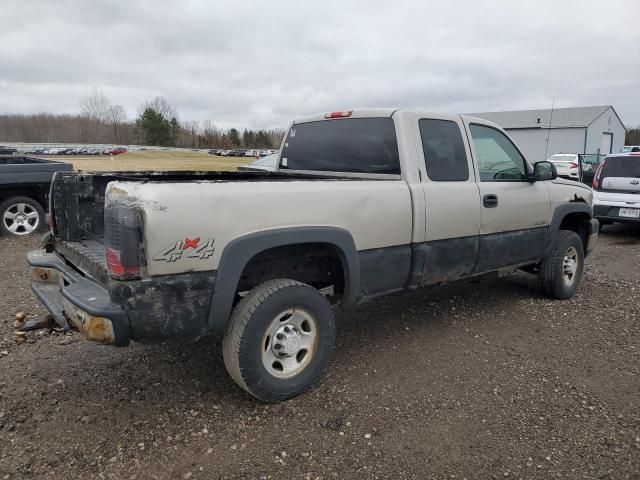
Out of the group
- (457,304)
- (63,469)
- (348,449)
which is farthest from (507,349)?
(63,469)

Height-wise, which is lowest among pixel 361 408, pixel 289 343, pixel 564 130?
pixel 361 408

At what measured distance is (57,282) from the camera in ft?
12.1

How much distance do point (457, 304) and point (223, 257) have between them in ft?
10.8

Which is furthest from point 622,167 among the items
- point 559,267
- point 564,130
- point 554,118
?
point 554,118

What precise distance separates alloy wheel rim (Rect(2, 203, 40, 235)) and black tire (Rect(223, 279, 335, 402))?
667 cm

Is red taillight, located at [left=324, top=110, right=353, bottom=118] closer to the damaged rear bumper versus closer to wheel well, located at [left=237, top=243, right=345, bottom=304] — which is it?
wheel well, located at [left=237, top=243, right=345, bottom=304]

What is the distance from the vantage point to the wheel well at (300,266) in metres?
3.38

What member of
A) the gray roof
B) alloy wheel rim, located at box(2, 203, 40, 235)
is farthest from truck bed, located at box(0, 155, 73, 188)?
the gray roof

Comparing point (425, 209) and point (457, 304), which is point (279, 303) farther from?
point (457, 304)

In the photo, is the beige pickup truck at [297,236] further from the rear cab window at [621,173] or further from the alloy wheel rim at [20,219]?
the rear cab window at [621,173]

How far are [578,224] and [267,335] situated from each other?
14.3 ft

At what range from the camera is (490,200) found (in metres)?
4.46

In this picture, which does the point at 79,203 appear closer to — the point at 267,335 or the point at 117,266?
the point at 117,266

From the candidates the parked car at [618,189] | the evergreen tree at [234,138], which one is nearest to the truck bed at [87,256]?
the parked car at [618,189]
